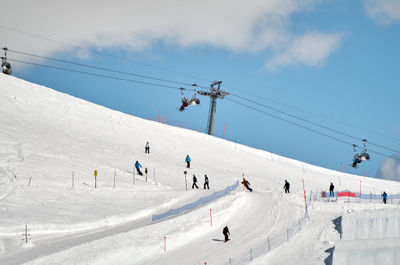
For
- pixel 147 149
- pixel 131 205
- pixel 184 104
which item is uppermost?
pixel 184 104

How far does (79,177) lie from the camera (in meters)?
25.0

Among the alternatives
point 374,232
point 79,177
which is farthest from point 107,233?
point 374,232

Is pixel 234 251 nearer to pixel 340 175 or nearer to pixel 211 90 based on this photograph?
pixel 340 175

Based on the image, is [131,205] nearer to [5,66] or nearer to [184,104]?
[184,104]

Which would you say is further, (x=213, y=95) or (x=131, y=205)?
(x=213, y=95)

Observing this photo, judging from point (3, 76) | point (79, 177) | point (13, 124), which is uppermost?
point (3, 76)

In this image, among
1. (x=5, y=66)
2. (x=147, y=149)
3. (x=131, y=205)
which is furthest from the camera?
(x=5, y=66)

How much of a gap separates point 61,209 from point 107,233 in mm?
3828

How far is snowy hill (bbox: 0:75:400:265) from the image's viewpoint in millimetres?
15734

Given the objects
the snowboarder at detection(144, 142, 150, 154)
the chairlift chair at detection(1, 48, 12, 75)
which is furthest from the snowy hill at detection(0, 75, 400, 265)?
the chairlift chair at detection(1, 48, 12, 75)

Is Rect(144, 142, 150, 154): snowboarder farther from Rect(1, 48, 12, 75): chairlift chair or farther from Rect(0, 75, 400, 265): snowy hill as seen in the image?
Rect(1, 48, 12, 75): chairlift chair

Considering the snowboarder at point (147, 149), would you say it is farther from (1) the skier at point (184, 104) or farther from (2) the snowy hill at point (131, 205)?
(1) the skier at point (184, 104)

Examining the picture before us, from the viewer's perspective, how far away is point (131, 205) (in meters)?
21.8

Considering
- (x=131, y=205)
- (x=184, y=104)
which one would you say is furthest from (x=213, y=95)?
(x=131, y=205)
